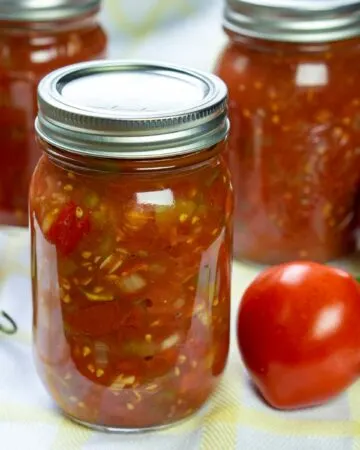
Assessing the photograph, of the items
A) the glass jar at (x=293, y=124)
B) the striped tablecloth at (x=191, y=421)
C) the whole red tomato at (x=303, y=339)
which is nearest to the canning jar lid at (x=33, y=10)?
the glass jar at (x=293, y=124)

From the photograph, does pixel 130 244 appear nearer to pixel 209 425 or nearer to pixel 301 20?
pixel 209 425

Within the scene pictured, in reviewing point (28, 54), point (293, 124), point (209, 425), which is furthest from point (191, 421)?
point (28, 54)

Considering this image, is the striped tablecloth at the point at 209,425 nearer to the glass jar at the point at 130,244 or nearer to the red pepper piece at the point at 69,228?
the glass jar at the point at 130,244

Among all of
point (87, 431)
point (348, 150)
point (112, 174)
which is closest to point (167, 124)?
point (112, 174)

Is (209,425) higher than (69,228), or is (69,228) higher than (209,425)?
(69,228)

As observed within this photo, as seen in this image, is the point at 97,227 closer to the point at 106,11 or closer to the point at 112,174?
the point at 112,174

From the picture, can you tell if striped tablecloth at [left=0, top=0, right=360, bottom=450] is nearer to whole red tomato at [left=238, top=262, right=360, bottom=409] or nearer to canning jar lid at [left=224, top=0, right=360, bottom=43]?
whole red tomato at [left=238, top=262, right=360, bottom=409]

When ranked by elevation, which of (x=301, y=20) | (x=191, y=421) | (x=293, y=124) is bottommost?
(x=191, y=421)
